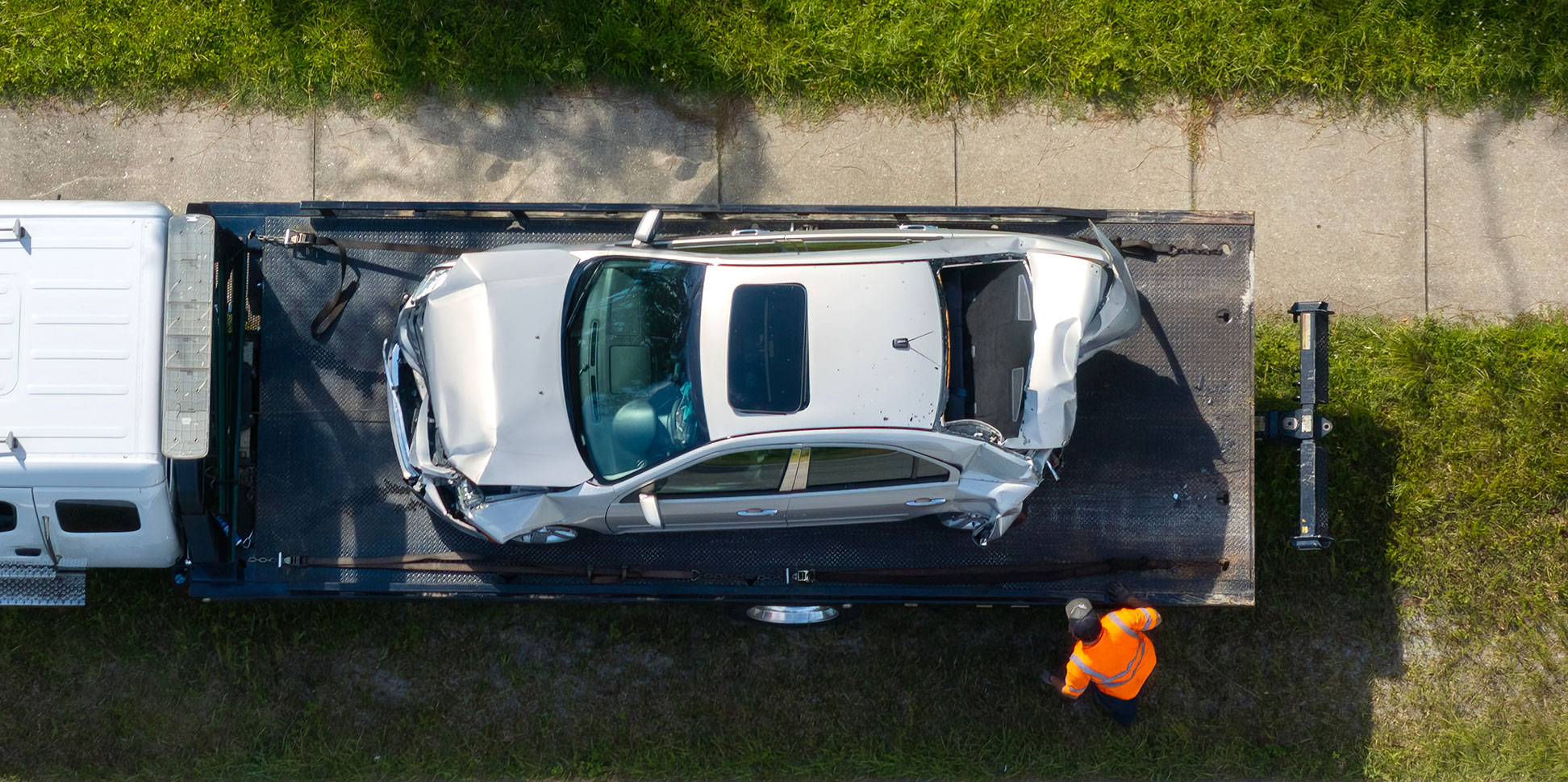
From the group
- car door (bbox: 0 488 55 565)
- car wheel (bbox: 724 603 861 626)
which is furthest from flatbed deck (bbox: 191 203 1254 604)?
car door (bbox: 0 488 55 565)

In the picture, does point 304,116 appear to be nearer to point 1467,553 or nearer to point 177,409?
point 177,409

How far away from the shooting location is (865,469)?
5.59 m

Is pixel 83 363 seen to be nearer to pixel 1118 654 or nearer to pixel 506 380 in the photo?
pixel 506 380

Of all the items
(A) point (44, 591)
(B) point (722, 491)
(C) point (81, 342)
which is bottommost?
(A) point (44, 591)

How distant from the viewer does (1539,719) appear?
707 cm

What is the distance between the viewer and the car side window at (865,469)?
552 cm

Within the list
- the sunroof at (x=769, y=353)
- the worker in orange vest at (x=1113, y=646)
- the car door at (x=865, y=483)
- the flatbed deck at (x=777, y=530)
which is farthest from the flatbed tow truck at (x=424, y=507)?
the sunroof at (x=769, y=353)

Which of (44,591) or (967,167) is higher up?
(967,167)

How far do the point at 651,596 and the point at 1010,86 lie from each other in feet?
14.6

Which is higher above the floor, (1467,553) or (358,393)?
(358,393)

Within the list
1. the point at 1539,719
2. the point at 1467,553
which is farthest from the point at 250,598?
the point at 1539,719

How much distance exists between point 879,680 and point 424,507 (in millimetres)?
3231

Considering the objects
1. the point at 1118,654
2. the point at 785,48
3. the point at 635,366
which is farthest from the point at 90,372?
the point at 1118,654

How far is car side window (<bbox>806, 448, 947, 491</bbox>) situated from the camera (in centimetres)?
552
